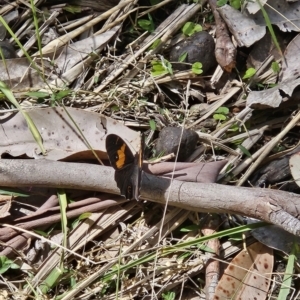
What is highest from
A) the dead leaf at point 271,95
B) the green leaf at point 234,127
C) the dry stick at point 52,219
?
the dead leaf at point 271,95

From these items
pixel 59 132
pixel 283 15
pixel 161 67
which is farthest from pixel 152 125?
pixel 283 15

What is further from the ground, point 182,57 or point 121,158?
point 182,57

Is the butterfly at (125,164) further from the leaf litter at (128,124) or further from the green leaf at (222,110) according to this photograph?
the green leaf at (222,110)

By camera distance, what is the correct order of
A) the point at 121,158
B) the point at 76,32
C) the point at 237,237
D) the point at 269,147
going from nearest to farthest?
the point at 121,158 → the point at 237,237 → the point at 269,147 → the point at 76,32

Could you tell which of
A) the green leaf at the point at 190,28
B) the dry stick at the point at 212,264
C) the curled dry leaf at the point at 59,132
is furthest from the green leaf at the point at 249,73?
the dry stick at the point at 212,264

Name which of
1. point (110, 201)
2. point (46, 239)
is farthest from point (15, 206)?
point (110, 201)

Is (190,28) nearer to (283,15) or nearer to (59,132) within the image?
(283,15)

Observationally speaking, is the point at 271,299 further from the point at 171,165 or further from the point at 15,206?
the point at 15,206
